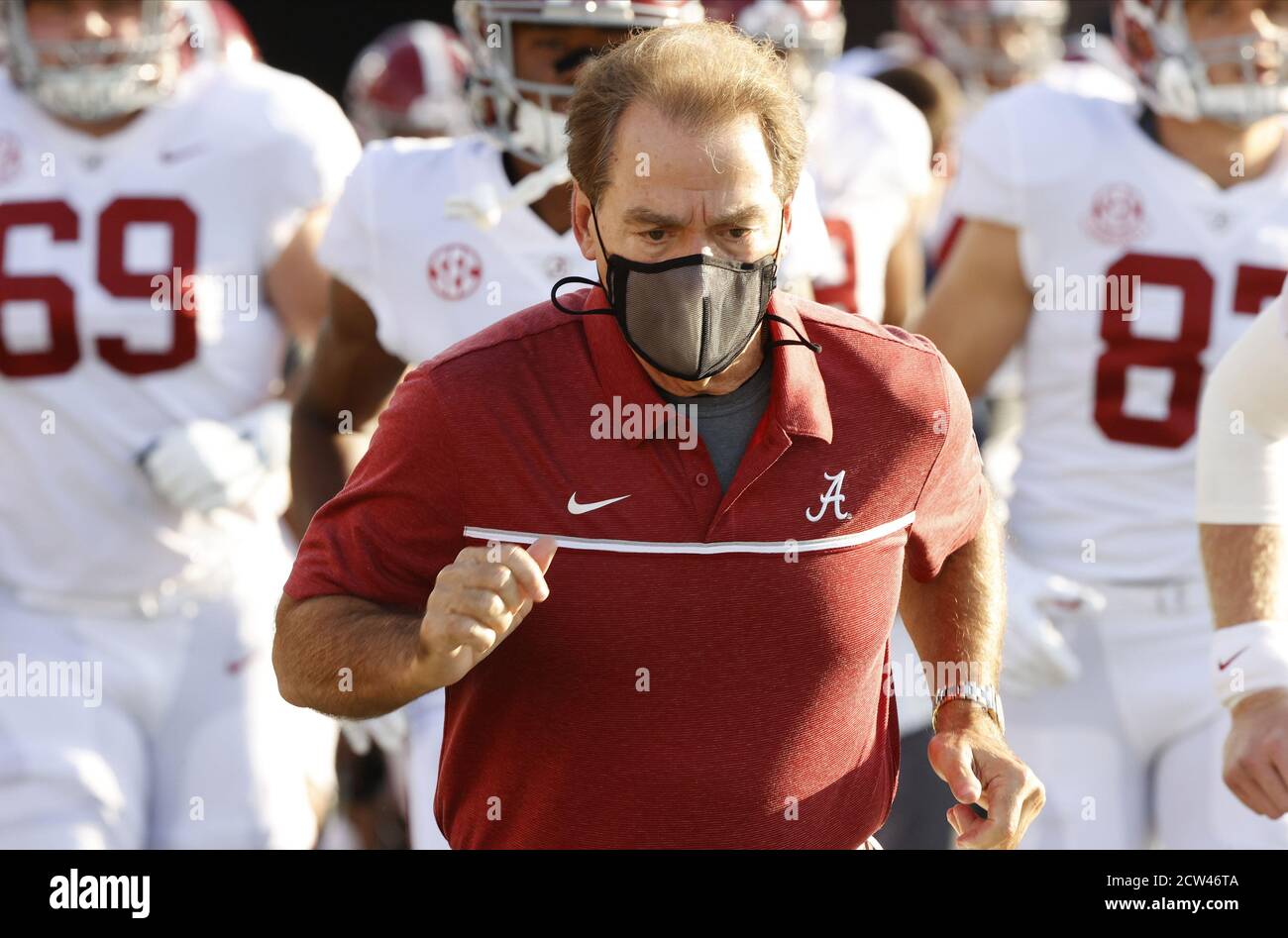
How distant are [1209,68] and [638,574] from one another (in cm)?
220

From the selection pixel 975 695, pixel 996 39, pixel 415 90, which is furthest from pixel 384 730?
pixel 996 39

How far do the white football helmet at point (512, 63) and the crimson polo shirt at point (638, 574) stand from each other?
1211 millimetres

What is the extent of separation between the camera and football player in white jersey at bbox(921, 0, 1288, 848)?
4.03 meters

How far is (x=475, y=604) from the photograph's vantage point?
7.09ft

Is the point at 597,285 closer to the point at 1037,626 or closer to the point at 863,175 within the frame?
the point at 1037,626

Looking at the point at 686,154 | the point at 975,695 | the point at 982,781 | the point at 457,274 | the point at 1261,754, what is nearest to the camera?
the point at 686,154

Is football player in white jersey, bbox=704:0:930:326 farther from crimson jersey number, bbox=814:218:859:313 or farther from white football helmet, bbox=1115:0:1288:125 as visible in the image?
white football helmet, bbox=1115:0:1288:125

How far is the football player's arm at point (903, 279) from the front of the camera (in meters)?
5.12

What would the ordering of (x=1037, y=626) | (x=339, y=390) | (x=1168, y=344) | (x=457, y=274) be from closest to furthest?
(x=457, y=274), (x=339, y=390), (x=1037, y=626), (x=1168, y=344)

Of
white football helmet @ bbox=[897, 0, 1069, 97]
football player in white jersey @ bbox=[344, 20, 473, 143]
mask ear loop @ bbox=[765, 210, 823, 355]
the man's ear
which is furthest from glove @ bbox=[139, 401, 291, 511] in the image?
white football helmet @ bbox=[897, 0, 1069, 97]

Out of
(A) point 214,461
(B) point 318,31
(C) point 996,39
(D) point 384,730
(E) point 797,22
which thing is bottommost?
(D) point 384,730

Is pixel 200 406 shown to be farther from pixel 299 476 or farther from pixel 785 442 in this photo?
pixel 785 442

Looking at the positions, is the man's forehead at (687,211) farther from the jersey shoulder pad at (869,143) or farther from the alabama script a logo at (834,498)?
the jersey shoulder pad at (869,143)
